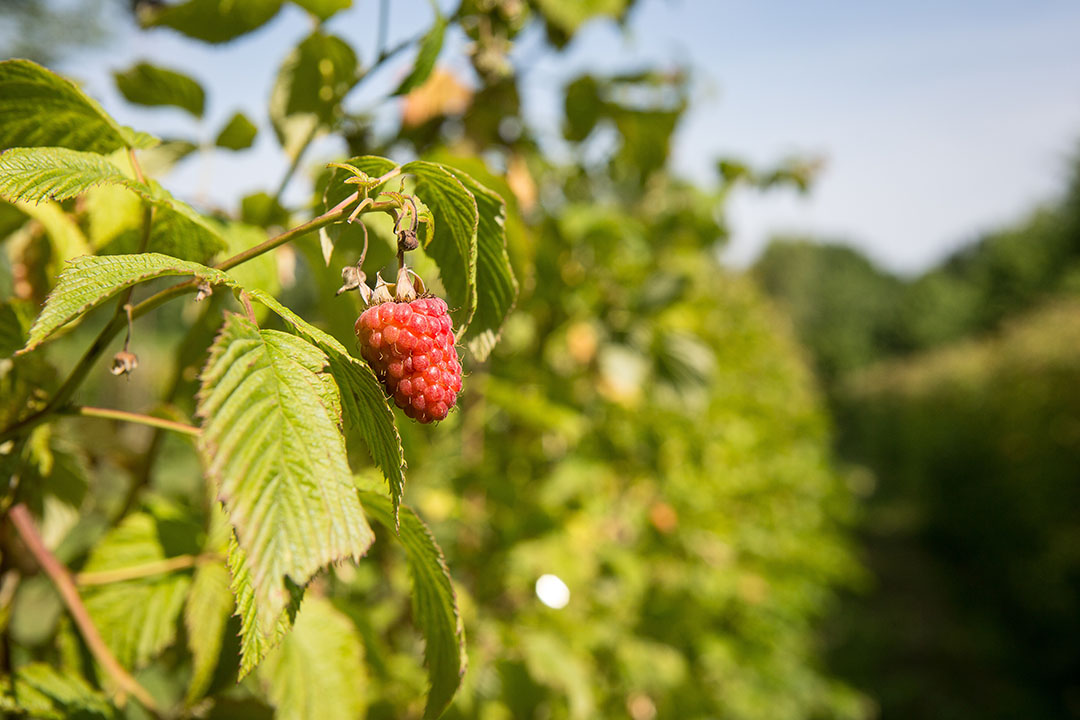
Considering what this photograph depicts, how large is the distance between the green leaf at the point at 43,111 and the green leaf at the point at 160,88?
0.93ft

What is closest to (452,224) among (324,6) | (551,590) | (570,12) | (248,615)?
(248,615)

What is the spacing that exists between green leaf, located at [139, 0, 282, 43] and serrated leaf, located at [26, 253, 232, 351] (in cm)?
52

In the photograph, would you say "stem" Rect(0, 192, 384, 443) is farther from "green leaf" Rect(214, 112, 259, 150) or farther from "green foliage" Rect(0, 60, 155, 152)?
"green leaf" Rect(214, 112, 259, 150)

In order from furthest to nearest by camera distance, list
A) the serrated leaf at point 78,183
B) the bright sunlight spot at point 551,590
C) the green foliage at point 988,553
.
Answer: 1. the green foliage at point 988,553
2. the bright sunlight spot at point 551,590
3. the serrated leaf at point 78,183

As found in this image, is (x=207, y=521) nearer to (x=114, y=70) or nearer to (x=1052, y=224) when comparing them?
(x=114, y=70)

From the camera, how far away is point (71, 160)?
495 millimetres

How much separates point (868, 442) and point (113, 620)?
21270 mm

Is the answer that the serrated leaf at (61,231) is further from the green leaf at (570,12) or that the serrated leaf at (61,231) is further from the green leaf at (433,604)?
the green leaf at (570,12)

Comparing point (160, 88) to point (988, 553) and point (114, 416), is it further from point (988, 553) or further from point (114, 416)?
point (988, 553)

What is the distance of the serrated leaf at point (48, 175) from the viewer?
0.45m

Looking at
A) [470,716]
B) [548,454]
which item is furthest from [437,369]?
[548,454]

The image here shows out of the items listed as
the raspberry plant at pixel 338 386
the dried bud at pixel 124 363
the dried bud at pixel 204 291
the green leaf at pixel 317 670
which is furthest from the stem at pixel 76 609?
the dried bud at pixel 204 291

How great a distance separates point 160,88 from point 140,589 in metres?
0.59

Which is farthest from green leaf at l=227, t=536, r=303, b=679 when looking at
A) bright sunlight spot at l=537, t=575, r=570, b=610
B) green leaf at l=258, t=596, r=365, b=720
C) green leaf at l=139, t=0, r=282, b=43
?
bright sunlight spot at l=537, t=575, r=570, b=610
